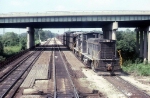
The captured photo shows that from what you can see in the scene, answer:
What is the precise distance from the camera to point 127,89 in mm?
15859

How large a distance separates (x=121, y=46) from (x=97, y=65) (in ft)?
108

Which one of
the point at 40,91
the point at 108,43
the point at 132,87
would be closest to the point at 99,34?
the point at 108,43

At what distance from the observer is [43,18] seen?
4688cm

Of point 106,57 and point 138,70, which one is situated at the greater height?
point 106,57

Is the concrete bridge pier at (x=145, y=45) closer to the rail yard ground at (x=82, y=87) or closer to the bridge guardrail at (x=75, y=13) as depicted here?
the bridge guardrail at (x=75, y=13)

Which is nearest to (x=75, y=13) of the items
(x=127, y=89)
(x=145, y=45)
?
(x=145, y=45)

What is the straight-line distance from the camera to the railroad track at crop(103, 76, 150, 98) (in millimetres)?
14238

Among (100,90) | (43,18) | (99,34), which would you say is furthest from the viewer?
(43,18)

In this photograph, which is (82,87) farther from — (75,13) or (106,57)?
(75,13)

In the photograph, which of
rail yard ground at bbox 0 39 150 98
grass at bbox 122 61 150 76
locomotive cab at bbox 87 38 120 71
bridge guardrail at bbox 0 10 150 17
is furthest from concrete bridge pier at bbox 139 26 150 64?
rail yard ground at bbox 0 39 150 98

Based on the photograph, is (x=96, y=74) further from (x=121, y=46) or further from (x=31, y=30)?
(x=31, y=30)

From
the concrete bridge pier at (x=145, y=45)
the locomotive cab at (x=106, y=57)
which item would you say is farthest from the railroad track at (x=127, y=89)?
the concrete bridge pier at (x=145, y=45)

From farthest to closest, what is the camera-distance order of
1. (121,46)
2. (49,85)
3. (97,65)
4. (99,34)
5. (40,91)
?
(121,46), (99,34), (97,65), (49,85), (40,91)

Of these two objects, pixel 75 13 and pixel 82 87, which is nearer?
pixel 82 87
